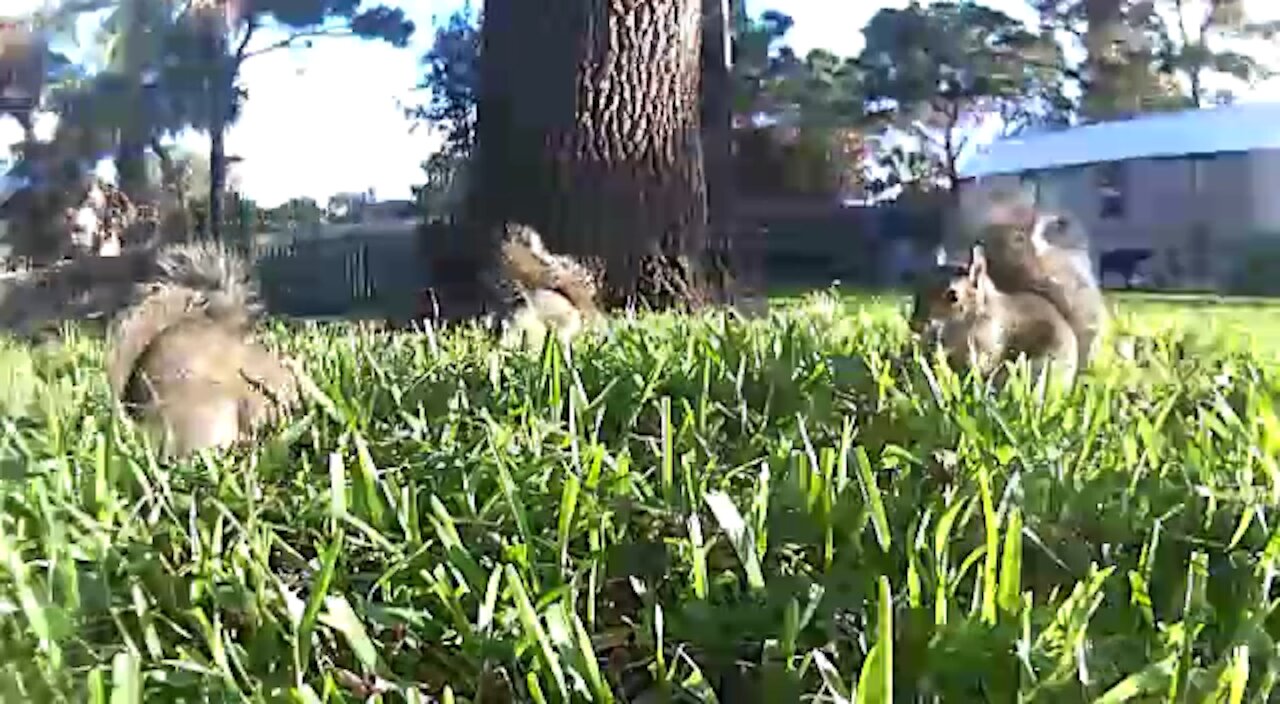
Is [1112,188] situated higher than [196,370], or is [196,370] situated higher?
[1112,188]

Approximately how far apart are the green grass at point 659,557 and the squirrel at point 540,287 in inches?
34.9

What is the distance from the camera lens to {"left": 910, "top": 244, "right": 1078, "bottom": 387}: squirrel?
114 centimetres

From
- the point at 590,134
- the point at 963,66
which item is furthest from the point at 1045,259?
the point at 963,66

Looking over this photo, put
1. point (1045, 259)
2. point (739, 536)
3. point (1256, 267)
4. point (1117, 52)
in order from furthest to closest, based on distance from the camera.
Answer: point (1117, 52)
point (1256, 267)
point (1045, 259)
point (739, 536)

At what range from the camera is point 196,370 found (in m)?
0.86

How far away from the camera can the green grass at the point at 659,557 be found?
1.26ft

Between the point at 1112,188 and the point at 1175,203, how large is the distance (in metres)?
0.09

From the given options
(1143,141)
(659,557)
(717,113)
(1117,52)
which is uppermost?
(1117,52)

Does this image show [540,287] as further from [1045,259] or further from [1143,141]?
[1143,141]

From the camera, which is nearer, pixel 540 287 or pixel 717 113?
pixel 540 287

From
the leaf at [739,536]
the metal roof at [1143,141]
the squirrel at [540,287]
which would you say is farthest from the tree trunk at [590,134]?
the leaf at [739,536]

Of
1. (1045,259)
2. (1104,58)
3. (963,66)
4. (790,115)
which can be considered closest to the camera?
(1045,259)

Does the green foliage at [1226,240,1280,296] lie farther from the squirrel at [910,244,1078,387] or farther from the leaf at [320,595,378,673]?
the leaf at [320,595,378,673]

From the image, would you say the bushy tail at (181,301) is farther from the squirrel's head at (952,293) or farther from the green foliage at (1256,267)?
the green foliage at (1256,267)
